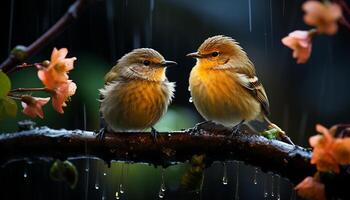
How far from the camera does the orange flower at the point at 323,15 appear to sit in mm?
1008

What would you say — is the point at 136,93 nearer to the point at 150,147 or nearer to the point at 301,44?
the point at 150,147

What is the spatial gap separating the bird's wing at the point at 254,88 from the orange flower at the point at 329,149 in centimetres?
119

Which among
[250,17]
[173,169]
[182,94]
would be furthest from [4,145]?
[250,17]

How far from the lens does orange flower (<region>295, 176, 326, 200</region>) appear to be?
1.25 metres

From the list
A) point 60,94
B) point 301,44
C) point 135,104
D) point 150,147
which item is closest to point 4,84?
point 60,94

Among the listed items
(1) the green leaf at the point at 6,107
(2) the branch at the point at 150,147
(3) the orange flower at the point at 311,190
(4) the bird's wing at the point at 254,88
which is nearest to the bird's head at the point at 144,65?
(4) the bird's wing at the point at 254,88

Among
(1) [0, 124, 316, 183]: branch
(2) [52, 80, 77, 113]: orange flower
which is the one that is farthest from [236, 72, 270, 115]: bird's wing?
(2) [52, 80, 77, 113]: orange flower

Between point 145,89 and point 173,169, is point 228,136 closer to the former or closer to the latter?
point 145,89

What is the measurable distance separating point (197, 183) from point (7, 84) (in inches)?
18.5

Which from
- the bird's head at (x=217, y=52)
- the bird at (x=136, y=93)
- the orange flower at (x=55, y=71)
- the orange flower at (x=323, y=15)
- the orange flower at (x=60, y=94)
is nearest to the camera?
the orange flower at (x=323, y=15)

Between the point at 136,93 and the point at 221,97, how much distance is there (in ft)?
1.14

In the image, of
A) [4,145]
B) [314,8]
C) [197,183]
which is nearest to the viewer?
[314,8]

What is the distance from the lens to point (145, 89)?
2443 millimetres

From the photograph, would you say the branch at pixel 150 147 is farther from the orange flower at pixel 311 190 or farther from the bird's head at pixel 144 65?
the bird's head at pixel 144 65
